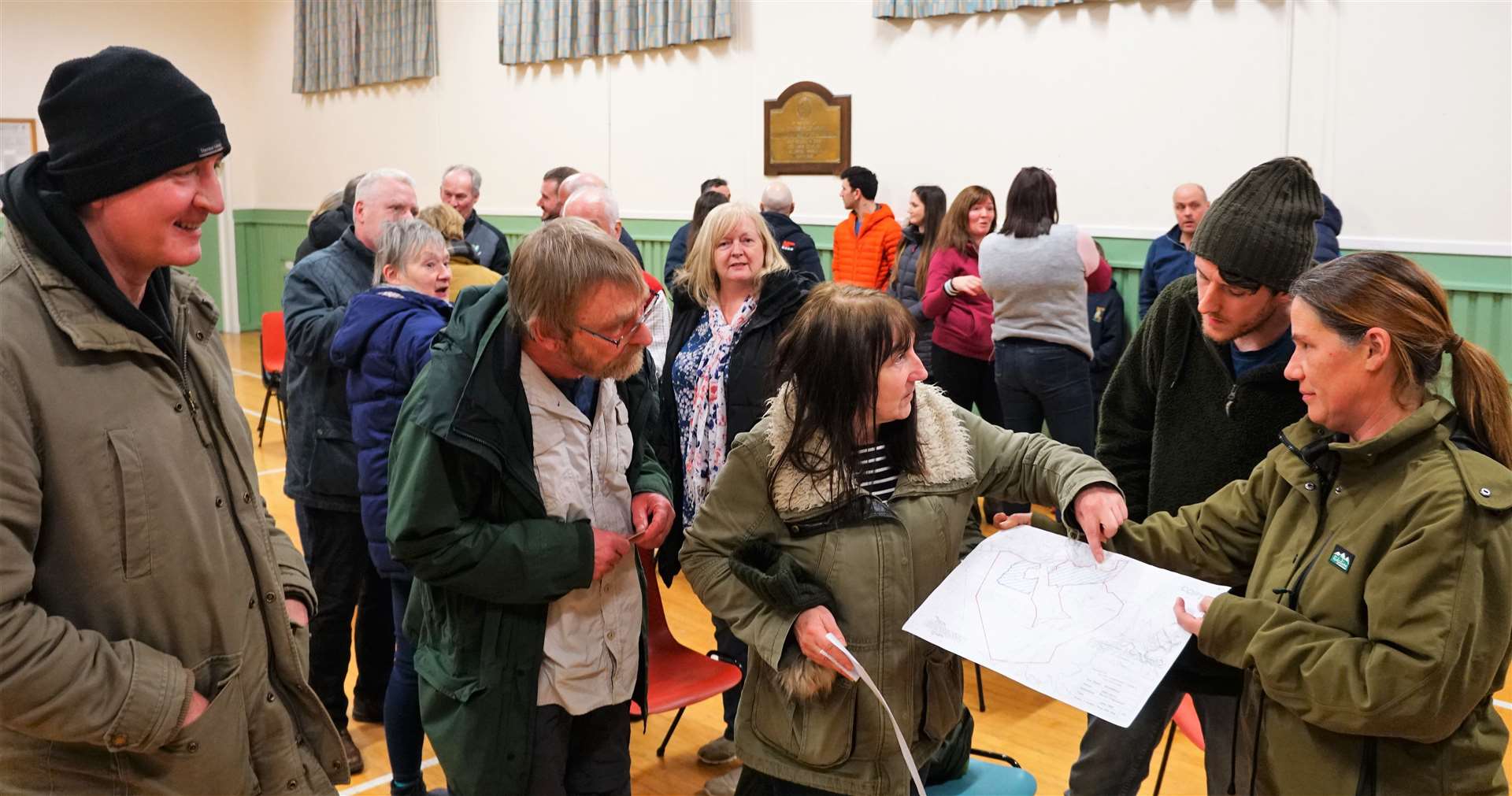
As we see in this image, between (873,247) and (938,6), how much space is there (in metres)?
1.52

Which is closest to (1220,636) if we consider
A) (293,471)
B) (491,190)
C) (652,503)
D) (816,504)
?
(816,504)

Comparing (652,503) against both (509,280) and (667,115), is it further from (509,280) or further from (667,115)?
(667,115)

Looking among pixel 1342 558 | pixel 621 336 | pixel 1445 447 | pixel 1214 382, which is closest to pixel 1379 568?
pixel 1342 558

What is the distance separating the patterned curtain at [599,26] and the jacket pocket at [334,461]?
19.2 feet

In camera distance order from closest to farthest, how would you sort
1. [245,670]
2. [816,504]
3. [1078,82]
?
[245,670]
[816,504]
[1078,82]

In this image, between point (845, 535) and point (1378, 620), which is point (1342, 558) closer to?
point (1378, 620)

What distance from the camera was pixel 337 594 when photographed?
3.55m

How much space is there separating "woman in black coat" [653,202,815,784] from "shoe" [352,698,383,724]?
1.07 m

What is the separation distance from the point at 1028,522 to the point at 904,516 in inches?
10.9

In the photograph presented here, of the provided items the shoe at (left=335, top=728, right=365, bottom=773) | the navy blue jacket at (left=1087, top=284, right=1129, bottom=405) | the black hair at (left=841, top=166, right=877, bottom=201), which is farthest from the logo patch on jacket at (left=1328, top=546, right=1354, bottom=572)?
the black hair at (left=841, top=166, right=877, bottom=201)

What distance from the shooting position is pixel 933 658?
6.52 feet

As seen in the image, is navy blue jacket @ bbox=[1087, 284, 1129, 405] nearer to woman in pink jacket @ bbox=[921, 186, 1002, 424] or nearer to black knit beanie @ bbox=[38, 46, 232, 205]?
woman in pink jacket @ bbox=[921, 186, 1002, 424]

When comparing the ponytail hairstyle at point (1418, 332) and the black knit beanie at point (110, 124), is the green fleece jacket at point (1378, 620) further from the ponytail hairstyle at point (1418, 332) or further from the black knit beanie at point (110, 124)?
the black knit beanie at point (110, 124)

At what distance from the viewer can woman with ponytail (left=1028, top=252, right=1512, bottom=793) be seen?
1.61m
